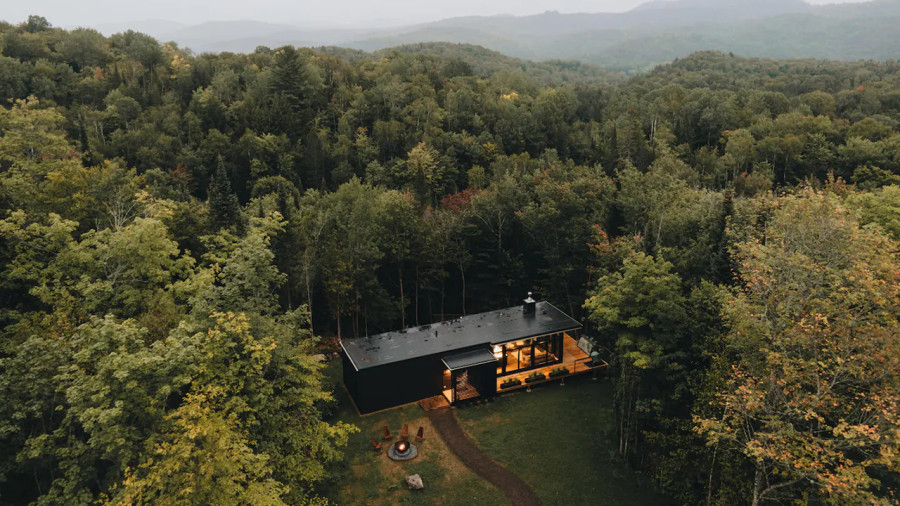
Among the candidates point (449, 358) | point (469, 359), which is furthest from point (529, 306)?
point (449, 358)

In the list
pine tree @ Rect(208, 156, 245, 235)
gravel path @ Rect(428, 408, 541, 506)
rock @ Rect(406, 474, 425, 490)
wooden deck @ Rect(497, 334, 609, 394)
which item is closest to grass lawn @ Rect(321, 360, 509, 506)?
rock @ Rect(406, 474, 425, 490)

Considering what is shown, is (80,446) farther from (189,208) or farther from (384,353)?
(189,208)

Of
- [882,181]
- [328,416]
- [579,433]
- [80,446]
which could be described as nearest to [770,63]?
[882,181]

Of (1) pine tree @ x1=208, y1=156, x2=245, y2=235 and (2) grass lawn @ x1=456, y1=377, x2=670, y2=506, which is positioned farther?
(1) pine tree @ x1=208, y1=156, x2=245, y2=235

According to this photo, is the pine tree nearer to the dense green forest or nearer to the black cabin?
the dense green forest

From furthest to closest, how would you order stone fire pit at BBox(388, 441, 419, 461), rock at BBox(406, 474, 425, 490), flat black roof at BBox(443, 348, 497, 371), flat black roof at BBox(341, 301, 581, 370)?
1. flat black roof at BBox(341, 301, 581, 370)
2. flat black roof at BBox(443, 348, 497, 371)
3. stone fire pit at BBox(388, 441, 419, 461)
4. rock at BBox(406, 474, 425, 490)

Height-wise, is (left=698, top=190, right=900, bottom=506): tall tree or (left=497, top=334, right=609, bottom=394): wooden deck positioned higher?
(left=698, top=190, right=900, bottom=506): tall tree

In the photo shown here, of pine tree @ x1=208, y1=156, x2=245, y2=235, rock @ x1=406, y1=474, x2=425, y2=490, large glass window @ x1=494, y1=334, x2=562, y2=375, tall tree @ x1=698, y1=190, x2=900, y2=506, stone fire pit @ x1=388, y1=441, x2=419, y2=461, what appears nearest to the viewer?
tall tree @ x1=698, y1=190, x2=900, y2=506

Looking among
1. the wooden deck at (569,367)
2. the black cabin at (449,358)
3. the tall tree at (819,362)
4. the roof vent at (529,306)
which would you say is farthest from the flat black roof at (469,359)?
the tall tree at (819,362)
